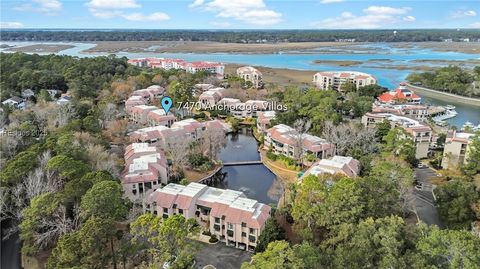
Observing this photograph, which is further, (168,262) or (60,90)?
(60,90)

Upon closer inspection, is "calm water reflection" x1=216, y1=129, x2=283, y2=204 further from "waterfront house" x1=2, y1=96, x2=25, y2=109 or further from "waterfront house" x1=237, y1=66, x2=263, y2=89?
"waterfront house" x1=237, y1=66, x2=263, y2=89

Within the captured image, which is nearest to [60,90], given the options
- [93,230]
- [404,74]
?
[93,230]

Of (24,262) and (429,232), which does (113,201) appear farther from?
(429,232)

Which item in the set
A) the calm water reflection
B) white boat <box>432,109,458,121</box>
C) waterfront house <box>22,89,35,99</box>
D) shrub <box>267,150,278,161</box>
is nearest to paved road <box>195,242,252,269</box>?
the calm water reflection

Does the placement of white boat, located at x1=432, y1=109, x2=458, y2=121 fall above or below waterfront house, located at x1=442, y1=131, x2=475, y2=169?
below

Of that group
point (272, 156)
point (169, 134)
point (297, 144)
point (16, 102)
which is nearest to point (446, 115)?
point (297, 144)

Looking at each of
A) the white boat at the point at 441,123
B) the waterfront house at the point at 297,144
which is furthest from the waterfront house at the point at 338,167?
the white boat at the point at 441,123
